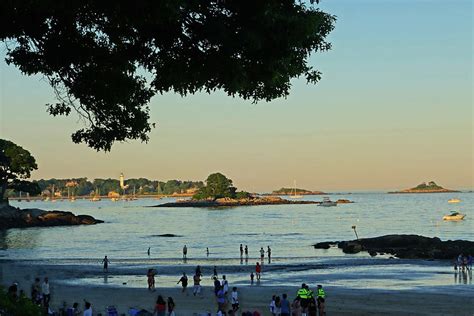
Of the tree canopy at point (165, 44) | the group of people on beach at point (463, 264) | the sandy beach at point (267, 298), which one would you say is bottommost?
the sandy beach at point (267, 298)

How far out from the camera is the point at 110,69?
14414mm

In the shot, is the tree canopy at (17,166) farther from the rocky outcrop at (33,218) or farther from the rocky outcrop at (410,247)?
the rocky outcrop at (410,247)

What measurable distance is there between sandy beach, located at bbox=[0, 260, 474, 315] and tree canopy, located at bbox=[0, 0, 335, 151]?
16649 mm

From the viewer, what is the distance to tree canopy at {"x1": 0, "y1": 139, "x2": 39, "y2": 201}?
11088 centimetres

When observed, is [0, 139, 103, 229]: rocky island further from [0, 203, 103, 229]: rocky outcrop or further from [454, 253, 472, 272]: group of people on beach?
[454, 253, 472, 272]: group of people on beach

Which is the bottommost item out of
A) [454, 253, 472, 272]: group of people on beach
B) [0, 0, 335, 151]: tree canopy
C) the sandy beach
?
the sandy beach

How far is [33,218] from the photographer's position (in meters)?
129

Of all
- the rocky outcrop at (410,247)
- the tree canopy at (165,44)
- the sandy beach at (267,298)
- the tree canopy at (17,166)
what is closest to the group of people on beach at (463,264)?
the sandy beach at (267,298)

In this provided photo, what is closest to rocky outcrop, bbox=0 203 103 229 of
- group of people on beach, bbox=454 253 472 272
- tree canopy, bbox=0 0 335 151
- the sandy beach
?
the sandy beach

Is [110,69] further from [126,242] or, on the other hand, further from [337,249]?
[126,242]

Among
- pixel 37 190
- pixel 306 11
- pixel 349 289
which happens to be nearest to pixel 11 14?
pixel 306 11

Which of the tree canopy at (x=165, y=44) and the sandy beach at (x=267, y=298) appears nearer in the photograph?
the tree canopy at (x=165, y=44)

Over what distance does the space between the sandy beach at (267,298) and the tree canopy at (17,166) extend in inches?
2671

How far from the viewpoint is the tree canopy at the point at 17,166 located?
364 ft
